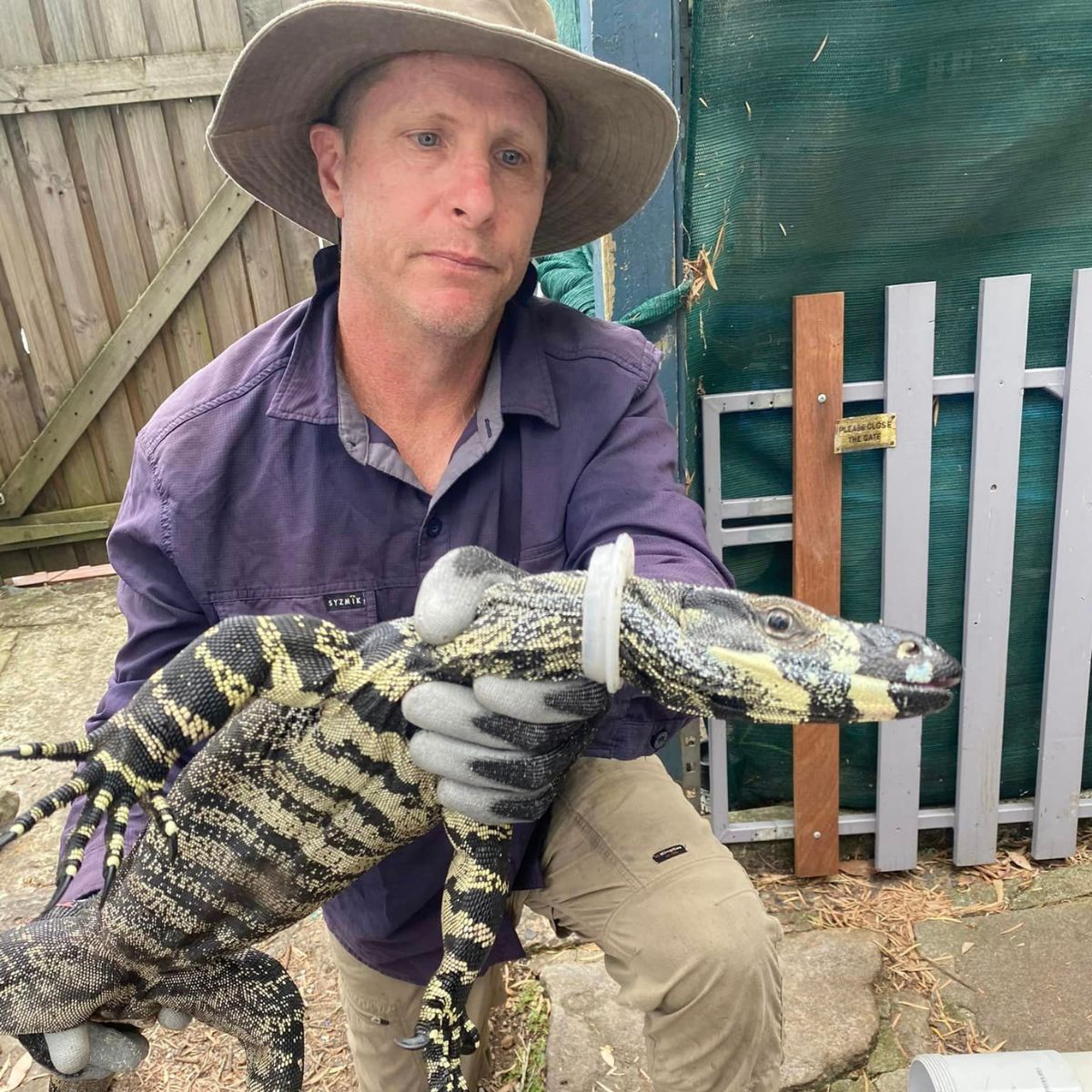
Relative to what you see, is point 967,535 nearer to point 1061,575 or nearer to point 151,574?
point 1061,575

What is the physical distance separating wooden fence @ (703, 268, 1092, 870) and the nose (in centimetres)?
144


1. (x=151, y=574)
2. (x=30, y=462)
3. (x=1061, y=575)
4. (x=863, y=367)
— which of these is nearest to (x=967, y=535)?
(x=1061, y=575)

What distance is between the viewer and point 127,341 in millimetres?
6910

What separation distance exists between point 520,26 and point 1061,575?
2952mm

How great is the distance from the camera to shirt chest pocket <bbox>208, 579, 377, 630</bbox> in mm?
2393

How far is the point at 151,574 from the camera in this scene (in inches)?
95.2

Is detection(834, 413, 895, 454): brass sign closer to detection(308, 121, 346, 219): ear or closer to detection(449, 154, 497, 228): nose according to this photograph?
detection(449, 154, 497, 228): nose

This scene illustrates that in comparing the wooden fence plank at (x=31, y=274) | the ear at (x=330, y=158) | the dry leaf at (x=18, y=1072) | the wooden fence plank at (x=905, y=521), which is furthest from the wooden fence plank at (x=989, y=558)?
the wooden fence plank at (x=31, y=274)

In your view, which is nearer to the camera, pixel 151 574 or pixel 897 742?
pixel 151 574

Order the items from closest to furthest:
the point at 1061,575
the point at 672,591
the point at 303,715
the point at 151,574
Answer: the point at 672,591 < the point at 303,715 < the point at 151,574 < the point at 1061,575

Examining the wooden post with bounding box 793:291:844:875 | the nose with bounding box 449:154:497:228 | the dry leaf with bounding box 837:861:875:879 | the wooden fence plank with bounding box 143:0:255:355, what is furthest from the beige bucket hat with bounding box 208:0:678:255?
the wooden fence plank with bounding box 143:0:255:355

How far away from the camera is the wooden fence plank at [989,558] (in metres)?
3.24

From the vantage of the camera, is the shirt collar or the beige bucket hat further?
the shirt collar

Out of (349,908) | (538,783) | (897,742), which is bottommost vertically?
(897,742)
